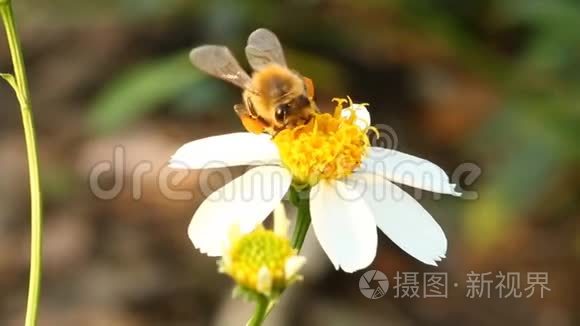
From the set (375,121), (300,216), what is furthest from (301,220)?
(375,121)

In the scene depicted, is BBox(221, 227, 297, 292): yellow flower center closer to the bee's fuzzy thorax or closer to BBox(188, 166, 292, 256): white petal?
BBox(188, 166, 292, 256): white petal

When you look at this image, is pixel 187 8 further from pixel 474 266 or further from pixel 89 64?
pixel 474 266

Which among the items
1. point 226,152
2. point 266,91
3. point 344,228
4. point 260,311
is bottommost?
point 260,311

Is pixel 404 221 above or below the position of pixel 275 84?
below

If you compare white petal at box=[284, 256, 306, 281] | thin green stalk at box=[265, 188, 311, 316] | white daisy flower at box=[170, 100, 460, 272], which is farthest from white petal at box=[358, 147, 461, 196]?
white petal at box=[284, 256, 306, 281]

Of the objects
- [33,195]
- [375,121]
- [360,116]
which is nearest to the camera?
[33,195]

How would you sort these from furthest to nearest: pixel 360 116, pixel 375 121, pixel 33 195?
pixel 375 121 → pixel 360 116 → pixel 33 195

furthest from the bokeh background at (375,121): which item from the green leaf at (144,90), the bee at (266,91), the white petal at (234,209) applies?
the white petal at (234,209)

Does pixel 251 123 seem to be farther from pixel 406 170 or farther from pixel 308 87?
pixel 406 170
